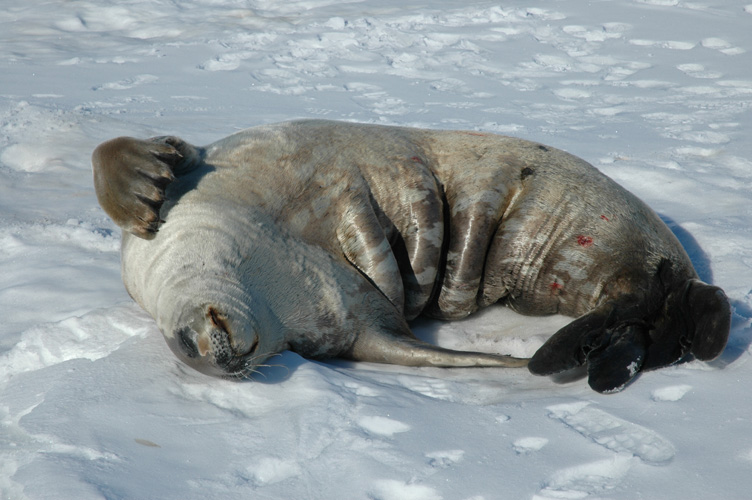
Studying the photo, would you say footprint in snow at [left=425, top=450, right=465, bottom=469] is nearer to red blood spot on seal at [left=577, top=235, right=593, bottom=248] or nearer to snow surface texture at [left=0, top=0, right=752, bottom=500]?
snow surface texture at [left=0, top=0, right=752, bottom=500]

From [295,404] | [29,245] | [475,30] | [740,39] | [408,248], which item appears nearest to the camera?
[295,404]

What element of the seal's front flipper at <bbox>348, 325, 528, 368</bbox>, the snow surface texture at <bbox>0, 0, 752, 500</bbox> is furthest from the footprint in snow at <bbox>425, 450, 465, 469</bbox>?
the seal's front flipper at <bbox>348, 325, 528, 368</bbox>

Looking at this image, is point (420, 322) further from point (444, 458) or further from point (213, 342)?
point (444, 458)

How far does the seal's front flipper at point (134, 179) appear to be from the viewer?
273 centimetres

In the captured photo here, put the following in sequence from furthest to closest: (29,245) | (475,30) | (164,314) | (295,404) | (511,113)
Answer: (475,30), (511,113), (29,245), (164,314), (295,404)

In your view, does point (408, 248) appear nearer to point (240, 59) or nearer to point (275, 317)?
point (275, 317)

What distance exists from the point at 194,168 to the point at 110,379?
0.99 meters

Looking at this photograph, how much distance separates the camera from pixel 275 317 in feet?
9.27

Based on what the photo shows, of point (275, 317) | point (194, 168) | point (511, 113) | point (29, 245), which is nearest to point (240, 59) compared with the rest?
point (511, 113)

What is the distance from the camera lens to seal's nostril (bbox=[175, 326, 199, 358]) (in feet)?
8.32

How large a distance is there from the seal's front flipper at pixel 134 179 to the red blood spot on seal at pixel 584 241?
174 centimetres

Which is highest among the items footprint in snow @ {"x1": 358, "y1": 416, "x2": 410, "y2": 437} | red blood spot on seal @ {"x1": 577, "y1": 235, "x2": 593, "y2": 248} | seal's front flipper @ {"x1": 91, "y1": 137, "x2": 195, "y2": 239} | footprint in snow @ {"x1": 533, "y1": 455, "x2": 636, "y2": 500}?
seal's front flipper @ {"x1": 91, "y1": 137, "x2": 195, "y2": 239}

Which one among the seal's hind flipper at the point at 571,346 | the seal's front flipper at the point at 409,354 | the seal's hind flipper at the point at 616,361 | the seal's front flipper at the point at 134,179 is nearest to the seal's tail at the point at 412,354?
the seal's front flipper at the point at 409,354

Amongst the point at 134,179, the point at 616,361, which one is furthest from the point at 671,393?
the point at 134,179
